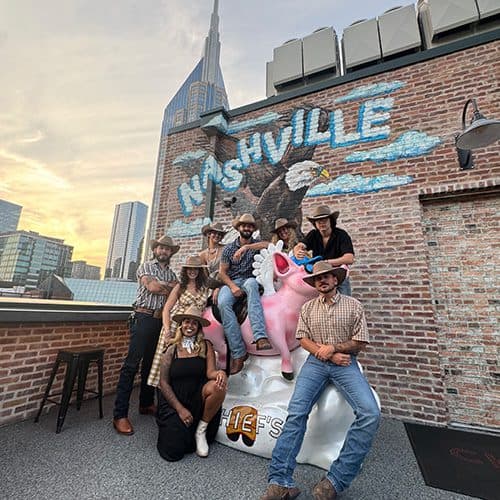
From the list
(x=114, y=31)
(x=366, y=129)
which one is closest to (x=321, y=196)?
(x=366, y=129)

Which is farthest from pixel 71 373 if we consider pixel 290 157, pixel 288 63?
pixel 288 63

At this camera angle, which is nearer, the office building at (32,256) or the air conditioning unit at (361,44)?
the air conditioning unit at (361,44)

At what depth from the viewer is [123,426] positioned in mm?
2557

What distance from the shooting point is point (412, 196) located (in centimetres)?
361

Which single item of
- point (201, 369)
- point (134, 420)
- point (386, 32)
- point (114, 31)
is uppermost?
point (386, 32)

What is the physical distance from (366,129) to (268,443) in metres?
4.11

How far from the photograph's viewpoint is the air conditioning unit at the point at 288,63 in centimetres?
528

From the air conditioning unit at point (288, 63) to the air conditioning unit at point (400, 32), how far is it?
4.74 feet

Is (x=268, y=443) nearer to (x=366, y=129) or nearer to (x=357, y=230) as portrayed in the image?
(x=357, y=230)

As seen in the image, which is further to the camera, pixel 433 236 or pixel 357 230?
pixel 357 230

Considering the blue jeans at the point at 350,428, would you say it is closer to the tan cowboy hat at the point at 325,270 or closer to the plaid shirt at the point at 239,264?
the tan cowboy hat at the point at 325,270

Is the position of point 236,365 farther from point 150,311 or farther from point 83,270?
point 83,270

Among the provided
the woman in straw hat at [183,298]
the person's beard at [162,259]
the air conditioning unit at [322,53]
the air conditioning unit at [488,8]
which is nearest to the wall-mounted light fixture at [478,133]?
the woman in straw hat at [183,298]

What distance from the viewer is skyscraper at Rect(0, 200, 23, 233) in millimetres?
8805
